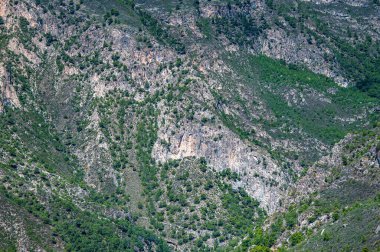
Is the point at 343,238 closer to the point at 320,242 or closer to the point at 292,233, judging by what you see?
the point at 320,242

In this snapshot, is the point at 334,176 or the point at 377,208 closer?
the point at 377,208

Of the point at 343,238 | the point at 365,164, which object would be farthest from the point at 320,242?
the point at 365,164

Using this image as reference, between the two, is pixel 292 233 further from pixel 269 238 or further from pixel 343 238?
pixel 343 238

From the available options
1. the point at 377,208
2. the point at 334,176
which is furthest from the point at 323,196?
the point at 377,208

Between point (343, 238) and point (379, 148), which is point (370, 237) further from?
point (379, 148)

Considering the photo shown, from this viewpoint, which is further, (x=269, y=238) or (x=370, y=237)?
(x=269, y=238)

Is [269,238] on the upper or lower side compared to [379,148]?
lower

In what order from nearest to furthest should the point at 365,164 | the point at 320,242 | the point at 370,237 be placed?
the point at 370,237 → the point at 320,242 → the point at 365,164

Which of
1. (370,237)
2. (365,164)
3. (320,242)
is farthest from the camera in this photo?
(365,164)
